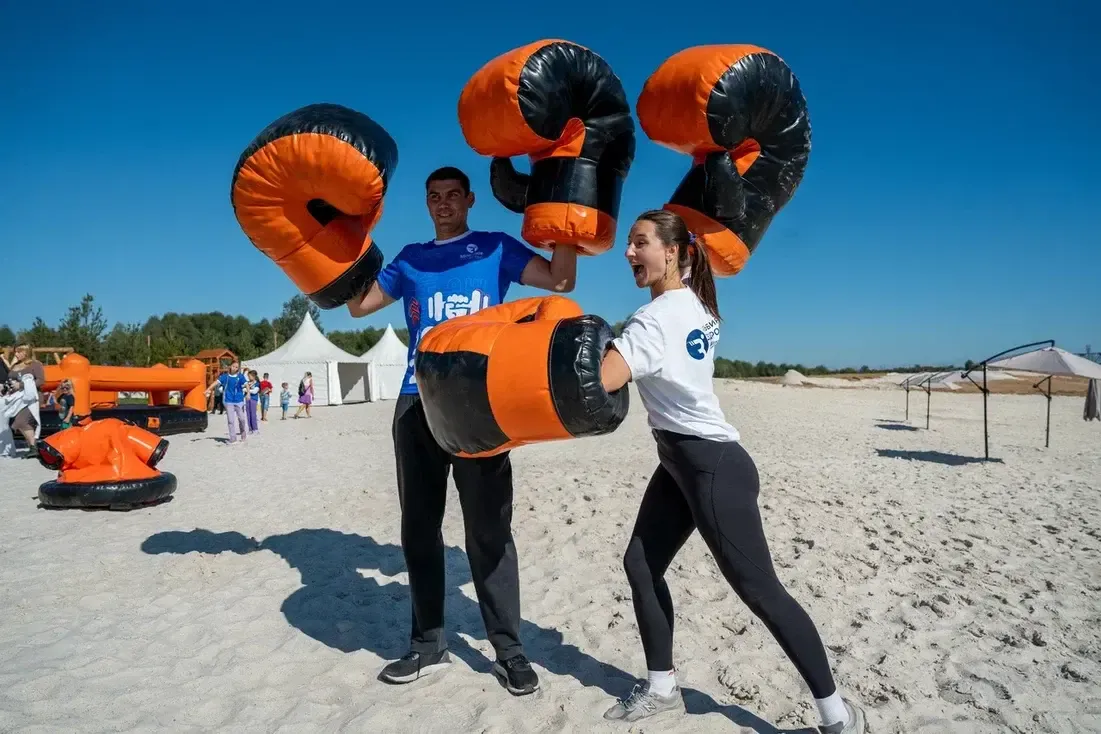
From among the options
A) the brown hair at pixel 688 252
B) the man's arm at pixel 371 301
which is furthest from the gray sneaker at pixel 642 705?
the man's arm at pixel 371 301

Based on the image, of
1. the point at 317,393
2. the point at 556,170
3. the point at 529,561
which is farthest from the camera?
the point at 317,393

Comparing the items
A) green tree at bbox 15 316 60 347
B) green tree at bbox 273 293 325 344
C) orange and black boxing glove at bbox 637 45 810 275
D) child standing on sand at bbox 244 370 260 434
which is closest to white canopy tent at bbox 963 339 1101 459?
orange and black boxing glove at bbox 637 45 810 275

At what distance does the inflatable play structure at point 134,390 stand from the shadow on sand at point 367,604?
8.30 metres

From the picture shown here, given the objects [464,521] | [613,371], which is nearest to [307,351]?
[464,521]

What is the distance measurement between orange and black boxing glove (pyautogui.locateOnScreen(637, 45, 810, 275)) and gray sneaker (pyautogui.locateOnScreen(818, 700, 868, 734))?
179 centimetres

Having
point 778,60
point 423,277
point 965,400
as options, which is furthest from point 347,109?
point 965,400

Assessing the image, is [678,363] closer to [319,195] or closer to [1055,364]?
[319,195]

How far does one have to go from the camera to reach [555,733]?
2.45 m

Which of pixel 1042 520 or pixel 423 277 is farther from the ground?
pixel 423 277

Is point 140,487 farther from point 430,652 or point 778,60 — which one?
point 778,60

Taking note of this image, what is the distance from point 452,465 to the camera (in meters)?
2.79

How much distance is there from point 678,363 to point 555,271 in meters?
0.87

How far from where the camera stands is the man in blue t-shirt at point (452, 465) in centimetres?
275

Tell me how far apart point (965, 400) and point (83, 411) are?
112 feet
